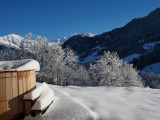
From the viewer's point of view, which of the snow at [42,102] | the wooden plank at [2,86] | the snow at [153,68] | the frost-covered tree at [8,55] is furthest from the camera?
the snow at [153,68]

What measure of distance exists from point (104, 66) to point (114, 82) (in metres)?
3.81

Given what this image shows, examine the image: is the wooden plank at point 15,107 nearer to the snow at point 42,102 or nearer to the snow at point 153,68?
the snow at point 42,102

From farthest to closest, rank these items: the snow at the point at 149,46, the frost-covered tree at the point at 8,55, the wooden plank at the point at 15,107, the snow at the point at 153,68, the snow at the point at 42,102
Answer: the snow at the point at 149,46, the snow at the point at 153,68, the frost-covered tree at the point at 8,55, the wooden plank at the point at 15,107, the snow at the point at 42,102

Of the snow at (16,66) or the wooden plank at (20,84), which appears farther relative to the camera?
the wooden plank at (20,84)

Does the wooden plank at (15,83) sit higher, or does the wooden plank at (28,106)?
the wooden plank at (15,83)

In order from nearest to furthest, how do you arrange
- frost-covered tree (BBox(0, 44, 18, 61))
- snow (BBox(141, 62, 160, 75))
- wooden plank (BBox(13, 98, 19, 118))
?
wooden plank (BBox(13, 98, 19, 118)) → frost-covered tree (BBox(0, 44, 18, 61)) → snow (BBox(141, 62, 160, 75))

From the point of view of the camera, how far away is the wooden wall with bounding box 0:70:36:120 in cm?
365

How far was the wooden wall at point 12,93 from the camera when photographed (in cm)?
365

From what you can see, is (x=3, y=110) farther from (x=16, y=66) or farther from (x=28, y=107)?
(x=16, y=66)

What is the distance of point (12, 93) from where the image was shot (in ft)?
12.4

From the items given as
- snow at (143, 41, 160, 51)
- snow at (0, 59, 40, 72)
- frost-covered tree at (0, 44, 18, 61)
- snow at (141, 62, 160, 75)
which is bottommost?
snow at (141, 62, 160, 75)

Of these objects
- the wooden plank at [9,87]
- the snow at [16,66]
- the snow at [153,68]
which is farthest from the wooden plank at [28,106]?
the snow at [153,68]

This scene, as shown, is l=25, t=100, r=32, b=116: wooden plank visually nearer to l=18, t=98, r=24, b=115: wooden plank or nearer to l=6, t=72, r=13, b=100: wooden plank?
l=18, t=98, r=24, b=115: wooden plank

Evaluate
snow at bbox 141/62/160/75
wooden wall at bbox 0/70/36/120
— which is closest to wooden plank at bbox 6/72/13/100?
wooden wall at bbox 0/70/36/120
